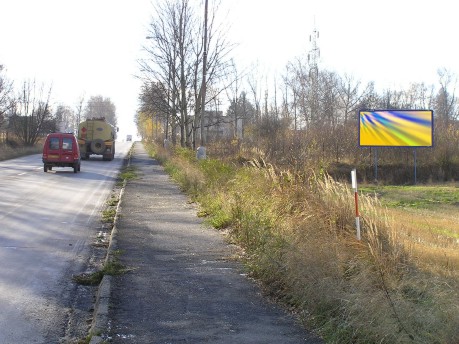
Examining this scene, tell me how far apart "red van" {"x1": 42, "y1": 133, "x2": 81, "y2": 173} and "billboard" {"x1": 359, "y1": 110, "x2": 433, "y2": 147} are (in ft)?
68.7

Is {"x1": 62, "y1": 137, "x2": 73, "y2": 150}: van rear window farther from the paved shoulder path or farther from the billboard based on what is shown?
the billboard

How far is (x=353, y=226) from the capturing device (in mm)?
8305

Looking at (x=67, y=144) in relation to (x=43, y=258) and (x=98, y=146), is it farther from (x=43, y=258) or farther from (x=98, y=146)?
(x=43, y=258)

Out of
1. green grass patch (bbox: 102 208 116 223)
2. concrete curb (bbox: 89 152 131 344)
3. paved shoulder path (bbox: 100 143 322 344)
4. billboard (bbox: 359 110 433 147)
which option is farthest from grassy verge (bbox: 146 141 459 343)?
billboard (bbox: 359 110 433 147)

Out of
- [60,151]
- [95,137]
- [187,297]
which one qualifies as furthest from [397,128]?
[187,297]

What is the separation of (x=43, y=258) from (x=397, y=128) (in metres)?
37.9

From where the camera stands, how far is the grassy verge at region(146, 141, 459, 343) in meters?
5.36

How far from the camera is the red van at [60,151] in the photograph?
104 ft

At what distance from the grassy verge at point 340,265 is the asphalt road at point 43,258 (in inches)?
95.9

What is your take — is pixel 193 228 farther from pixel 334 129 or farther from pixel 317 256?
pixel 334 129

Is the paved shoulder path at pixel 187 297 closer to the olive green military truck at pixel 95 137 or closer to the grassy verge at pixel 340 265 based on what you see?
the grassy verge at pixel 340 265

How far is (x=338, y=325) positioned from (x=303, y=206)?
12.9 feet

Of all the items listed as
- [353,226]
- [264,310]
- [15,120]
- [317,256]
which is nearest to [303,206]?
[353,226]

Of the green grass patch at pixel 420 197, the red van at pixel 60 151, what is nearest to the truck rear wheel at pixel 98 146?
the red van at pixel 60 151
